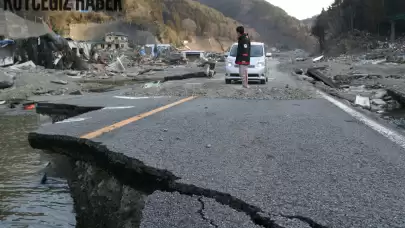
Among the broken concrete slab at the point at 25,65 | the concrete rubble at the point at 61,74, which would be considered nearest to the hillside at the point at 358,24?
the concrete rubble at the point at 61,74

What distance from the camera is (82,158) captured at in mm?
4961

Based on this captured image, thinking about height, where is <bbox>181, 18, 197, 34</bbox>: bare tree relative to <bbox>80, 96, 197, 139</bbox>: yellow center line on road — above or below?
above

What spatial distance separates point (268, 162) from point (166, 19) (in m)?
127

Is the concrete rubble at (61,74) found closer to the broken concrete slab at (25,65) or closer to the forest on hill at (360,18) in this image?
the broken concrete slab at (25,65)

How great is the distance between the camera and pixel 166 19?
127875 mm

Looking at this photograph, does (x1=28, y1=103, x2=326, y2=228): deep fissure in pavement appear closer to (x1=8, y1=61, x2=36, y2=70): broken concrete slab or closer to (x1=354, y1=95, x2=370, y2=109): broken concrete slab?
(x1=354, y1=95, x2=370, y2=109): broken concrete slab

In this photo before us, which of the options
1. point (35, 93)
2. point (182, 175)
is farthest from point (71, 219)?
point (35, 93)

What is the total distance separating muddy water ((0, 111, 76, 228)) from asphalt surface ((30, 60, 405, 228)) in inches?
39.9

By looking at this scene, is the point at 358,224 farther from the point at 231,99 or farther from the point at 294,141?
the point at 231,99

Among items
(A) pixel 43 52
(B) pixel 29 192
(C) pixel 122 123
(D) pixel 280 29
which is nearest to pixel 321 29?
(A) pixel 43 52

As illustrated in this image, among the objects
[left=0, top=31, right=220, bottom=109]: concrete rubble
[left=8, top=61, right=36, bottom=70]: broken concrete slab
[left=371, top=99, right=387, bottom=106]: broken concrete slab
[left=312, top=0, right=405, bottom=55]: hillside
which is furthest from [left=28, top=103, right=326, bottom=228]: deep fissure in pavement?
[left=312, top=0, right=405, bottom=55]: hillside

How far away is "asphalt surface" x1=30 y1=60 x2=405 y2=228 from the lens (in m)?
2.91

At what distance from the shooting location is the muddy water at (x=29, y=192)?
17.4 ft

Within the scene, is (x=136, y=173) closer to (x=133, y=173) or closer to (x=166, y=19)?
(x=133, y=173)
